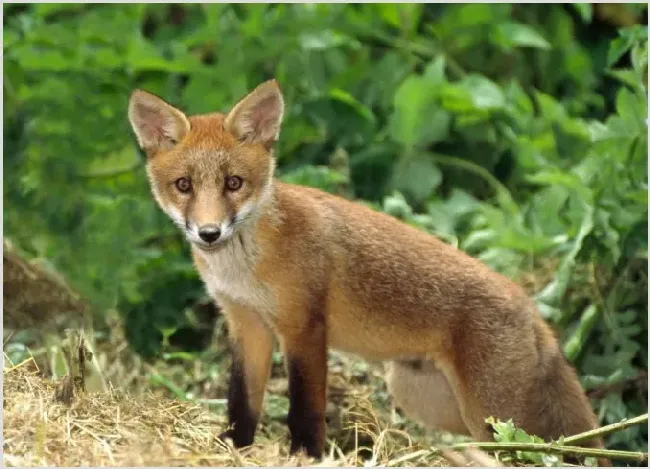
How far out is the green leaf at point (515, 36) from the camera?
31.3ft

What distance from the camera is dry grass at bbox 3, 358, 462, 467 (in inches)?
187

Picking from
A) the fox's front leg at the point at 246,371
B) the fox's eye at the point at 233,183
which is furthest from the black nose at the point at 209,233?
the fox's front leg at the point at 246,371

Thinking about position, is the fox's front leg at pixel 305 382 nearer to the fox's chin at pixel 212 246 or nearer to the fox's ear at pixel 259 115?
the fox's chin at pixel 212 246

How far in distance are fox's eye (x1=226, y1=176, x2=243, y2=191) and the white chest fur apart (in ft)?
1.04

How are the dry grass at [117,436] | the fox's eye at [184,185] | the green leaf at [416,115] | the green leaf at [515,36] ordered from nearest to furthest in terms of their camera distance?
the dry grass at [117,436] < the fox's eye at [184,185] < the green leaf at [416,115] < the green leaf at [515,36]

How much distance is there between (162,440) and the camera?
4.96 metres

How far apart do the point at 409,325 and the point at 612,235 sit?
203 cm

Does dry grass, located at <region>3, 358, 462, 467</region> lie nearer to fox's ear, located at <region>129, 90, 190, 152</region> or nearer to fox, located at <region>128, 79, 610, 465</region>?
fox, located at <region>128, 79, 610, 465</region>

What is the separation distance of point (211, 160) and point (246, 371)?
1.34 m

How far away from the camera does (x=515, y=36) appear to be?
9.62 m

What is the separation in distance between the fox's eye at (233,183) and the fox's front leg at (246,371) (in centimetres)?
77

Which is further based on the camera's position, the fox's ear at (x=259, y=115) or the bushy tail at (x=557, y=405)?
the bushy tail at (x=557, y=405)

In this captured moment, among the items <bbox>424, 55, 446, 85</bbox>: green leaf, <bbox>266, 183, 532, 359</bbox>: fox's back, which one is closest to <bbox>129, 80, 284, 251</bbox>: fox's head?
<bbox>266, 183, 532, 359</bbox>: fox's back

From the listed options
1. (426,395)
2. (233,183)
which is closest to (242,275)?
(233,183)
